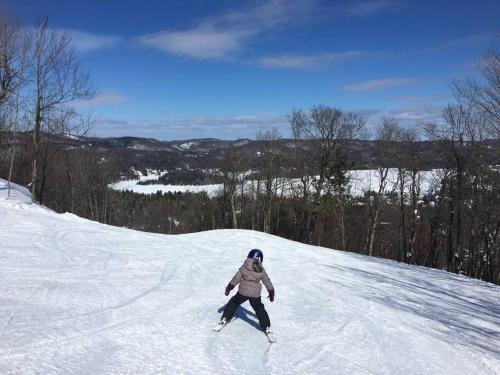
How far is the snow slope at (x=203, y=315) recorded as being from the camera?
6711 mm

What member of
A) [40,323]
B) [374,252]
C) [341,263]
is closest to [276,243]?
[341,263]

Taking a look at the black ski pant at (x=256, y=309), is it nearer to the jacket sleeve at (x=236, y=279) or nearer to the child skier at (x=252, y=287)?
the child skier at (x=252, y=287)

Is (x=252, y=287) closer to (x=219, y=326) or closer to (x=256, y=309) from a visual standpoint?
(x=256, y=309)

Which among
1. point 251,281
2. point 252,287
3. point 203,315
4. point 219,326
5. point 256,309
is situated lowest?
point 203,315

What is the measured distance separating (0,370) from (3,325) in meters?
1.73

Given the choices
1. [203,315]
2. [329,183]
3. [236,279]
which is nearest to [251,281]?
[236,279]

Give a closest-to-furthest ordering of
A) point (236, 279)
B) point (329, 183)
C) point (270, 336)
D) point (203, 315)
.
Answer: point (270, 336), point (236, 279), point (203, 315), point (329, 183)

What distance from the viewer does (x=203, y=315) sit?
8992mm

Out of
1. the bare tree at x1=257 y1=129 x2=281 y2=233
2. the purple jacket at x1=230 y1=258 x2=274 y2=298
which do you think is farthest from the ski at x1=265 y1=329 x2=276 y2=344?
the bare tree at x1=257 y1=129 x2=281 y2=233

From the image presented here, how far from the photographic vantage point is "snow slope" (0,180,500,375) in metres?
6.71

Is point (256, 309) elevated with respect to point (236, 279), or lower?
lower

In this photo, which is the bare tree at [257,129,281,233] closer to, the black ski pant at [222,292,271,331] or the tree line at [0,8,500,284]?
the tree line at [0,8,500,284]

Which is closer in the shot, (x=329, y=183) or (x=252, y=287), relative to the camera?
(x=252, y=287)

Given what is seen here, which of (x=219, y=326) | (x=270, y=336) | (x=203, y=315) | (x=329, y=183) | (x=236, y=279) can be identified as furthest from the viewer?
(x=329, y=183)
